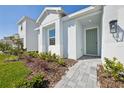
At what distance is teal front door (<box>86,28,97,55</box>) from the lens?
10852 millimetres

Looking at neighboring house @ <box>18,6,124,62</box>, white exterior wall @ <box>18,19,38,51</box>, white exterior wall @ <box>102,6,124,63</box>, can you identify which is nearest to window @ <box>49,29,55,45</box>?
neighboring house @ <box>18,6,124,62</box>

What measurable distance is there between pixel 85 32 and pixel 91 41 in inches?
39.3

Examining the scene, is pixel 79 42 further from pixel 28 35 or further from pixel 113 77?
pixel 28 35

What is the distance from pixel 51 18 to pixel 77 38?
12.5 ft

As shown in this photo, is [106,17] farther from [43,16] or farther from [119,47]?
[43,16]

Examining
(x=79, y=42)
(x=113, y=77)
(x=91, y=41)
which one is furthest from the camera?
(x=91, y=41)

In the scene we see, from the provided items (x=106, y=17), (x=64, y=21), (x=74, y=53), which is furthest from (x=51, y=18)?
(x=106, y=17)

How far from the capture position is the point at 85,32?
11422 millimetres

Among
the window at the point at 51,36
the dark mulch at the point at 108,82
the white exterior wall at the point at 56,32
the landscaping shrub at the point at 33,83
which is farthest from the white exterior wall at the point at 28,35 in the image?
the dark mulch at the point at 108,82

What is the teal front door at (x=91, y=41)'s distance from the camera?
1085 centimetres

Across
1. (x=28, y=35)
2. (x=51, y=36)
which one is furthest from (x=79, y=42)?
(x=28, y=35)

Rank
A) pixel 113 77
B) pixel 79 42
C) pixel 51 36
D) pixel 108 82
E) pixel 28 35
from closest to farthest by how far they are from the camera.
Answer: pixel 108 82 → pixel 113 77 → pixel 79 42 → pixel 51 36 → pixel 28 35

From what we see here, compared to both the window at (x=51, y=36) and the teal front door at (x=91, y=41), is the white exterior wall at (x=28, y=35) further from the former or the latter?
the teal front door at (x=91, y=41)

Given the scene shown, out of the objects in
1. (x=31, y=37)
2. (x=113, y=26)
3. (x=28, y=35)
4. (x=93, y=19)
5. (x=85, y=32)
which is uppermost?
(x=93, y=19)
